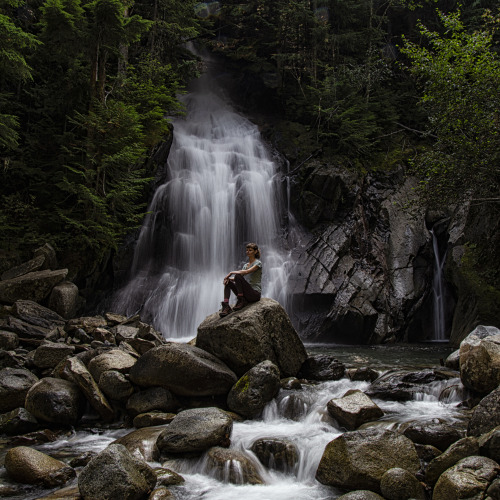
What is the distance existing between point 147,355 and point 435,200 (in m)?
9.03

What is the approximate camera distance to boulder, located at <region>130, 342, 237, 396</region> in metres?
7.16

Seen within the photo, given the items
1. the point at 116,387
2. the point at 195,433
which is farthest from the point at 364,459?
the point at 116,387

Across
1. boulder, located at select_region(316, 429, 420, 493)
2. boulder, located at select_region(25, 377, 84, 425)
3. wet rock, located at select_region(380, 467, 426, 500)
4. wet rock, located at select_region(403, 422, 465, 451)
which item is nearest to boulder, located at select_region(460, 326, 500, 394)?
wet rock, located at select_region(403, 422, 465, 451)

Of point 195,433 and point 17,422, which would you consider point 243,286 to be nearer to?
point 195,433

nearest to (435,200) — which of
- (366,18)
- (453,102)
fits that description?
(453,102)

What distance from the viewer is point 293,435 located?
20.5 ft

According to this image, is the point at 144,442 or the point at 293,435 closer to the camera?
the point at 144,442

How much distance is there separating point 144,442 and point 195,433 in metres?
0.81

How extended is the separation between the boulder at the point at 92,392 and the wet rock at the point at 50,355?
1.05 metres

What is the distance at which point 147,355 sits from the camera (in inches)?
293

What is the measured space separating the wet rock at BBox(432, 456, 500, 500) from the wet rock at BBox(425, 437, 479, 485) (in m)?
0.23

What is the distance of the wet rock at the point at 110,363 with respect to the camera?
755 cm

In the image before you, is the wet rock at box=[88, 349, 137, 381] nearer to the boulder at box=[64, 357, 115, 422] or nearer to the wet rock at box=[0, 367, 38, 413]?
the boulder at box=[64, 357, 115, 422]

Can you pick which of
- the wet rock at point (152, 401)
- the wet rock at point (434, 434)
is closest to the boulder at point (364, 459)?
the wet rock at point (434, 434)
